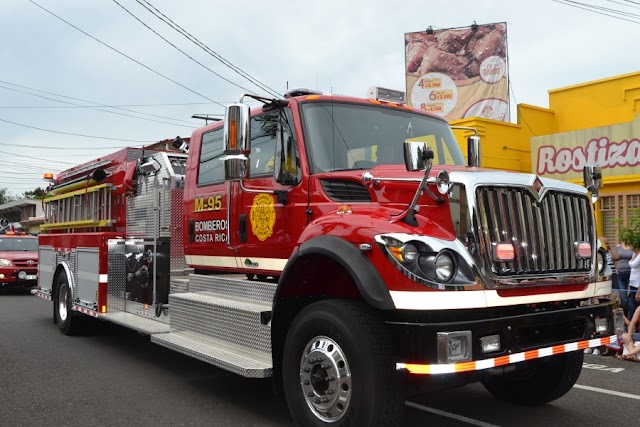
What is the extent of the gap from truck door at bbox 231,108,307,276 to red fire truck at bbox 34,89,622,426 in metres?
0.02

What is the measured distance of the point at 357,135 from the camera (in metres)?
4.99

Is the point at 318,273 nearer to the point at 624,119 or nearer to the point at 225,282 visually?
the point at 225,282

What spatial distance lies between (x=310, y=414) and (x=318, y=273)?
3.14 ft

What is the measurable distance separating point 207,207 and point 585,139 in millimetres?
10842

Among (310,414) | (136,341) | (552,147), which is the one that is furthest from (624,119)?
(310,414)

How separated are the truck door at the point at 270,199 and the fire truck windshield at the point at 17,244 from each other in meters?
14.0

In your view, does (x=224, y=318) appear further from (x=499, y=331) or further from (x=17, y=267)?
(x=17, y=267)

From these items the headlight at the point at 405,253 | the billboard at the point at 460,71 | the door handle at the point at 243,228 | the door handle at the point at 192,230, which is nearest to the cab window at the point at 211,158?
the door handle at the point at 192,230

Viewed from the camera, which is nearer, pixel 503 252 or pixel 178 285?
pixel 503 252

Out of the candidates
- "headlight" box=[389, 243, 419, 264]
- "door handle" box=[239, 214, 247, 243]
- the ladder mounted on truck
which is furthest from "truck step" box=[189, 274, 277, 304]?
the ladder mounted on truck

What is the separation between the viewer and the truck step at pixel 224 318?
4711 millimetres

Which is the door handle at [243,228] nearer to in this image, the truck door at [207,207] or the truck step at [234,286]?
the truck door at [207,207]

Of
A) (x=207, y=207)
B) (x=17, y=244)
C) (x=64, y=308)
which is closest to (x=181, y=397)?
(x=207, y=207)

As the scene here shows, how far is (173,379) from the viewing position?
6.27 m
